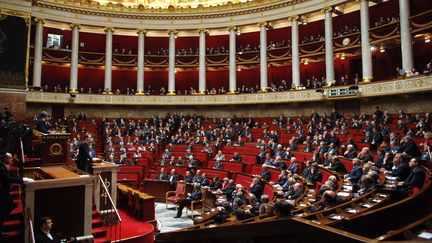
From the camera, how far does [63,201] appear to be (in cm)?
570

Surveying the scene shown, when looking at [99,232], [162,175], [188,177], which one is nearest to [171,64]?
[162,175]

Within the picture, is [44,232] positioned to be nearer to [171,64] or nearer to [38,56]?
[38,56]

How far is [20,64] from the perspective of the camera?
1806 cm

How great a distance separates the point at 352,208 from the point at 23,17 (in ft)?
67.2

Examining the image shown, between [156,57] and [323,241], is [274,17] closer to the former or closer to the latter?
[156,57]

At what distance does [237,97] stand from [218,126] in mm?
3545

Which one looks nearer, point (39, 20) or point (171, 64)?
point (39, 20)

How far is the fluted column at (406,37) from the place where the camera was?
1611cm

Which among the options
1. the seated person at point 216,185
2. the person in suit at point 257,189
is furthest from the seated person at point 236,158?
the person in suit at point 257,189

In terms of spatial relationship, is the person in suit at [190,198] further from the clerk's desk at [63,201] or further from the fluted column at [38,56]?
the fluted column at [38,56]

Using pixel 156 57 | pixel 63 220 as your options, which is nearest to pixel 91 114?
pixel 156 57

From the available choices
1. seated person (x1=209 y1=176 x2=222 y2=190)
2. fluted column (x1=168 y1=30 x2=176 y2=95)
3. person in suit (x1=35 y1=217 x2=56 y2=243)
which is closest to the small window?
fluted column (x1=168 y1=30 x2=176 y2=95)

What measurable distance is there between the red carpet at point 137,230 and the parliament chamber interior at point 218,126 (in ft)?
0.16

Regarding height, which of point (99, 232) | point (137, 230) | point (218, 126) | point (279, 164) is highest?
point (218, 126)
